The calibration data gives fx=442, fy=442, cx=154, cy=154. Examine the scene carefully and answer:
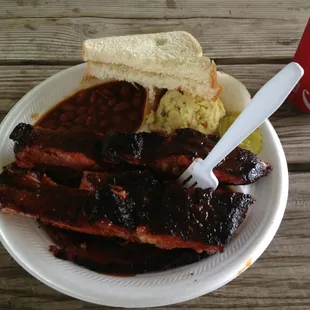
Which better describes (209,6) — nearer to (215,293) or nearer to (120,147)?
(120,147)

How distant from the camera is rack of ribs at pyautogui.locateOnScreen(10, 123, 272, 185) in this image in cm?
Answer: 151

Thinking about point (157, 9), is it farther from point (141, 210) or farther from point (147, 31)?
point (141, 210)

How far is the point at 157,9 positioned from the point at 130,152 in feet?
4.42

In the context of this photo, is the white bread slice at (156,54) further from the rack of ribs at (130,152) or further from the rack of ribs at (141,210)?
the rack of ribs at (141,210)

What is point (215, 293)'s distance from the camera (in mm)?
1544

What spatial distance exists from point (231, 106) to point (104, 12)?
1.09 m

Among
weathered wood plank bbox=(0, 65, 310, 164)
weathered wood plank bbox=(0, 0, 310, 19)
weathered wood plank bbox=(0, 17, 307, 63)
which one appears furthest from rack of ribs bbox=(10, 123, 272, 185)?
weathered wood plank bbox=(0, 0, 310, 19)

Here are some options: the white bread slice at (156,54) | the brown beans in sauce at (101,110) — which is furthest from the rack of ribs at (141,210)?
the white bread slice at (156,54)

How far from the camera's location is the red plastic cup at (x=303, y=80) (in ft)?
6.29

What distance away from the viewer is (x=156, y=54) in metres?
1.86

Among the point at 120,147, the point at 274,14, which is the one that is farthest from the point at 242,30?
the point at 120,147

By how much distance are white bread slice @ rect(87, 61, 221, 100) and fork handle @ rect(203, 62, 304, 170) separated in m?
0.45

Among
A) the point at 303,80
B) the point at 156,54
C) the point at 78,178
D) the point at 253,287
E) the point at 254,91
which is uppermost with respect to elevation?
the point at 156,54

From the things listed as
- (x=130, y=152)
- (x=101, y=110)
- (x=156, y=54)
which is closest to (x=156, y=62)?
(x=156, y=54)
